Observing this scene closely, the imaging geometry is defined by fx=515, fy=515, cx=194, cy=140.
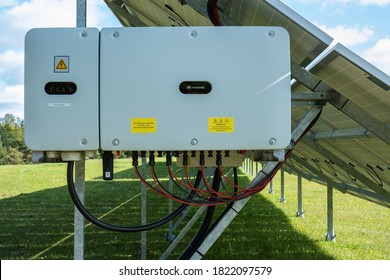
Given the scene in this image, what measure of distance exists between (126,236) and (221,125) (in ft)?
20.4

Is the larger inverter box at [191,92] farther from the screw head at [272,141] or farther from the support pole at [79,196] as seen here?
the support pole at [79,196]

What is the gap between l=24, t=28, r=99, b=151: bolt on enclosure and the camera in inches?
109

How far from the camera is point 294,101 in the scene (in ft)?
10.9

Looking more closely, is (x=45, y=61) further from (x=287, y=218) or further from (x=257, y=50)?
(x=287, y=218)

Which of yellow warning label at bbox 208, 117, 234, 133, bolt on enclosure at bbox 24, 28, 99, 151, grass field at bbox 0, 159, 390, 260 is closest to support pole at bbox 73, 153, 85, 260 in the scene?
bolt on enclosure at bbox 24, 28, 99, 151

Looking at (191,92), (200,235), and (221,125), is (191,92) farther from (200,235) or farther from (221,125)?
(200,235)

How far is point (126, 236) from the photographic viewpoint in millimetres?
8602

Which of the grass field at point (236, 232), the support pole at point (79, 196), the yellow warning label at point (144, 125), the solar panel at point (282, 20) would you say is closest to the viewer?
the yellow warning label at point (144, 125)

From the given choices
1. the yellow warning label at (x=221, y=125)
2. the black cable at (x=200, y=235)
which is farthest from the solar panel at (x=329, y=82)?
the yellow warning label at (x=221, y=125)

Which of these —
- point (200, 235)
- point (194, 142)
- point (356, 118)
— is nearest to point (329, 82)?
point (356, 118)

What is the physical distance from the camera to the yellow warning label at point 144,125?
2.74m

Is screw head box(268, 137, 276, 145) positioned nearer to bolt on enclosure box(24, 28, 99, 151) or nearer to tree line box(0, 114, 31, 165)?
bolt on enclosure box(24, 28, 99, 151)

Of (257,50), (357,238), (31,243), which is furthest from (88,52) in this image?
(357,238)

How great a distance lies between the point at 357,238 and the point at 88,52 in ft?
24.4
